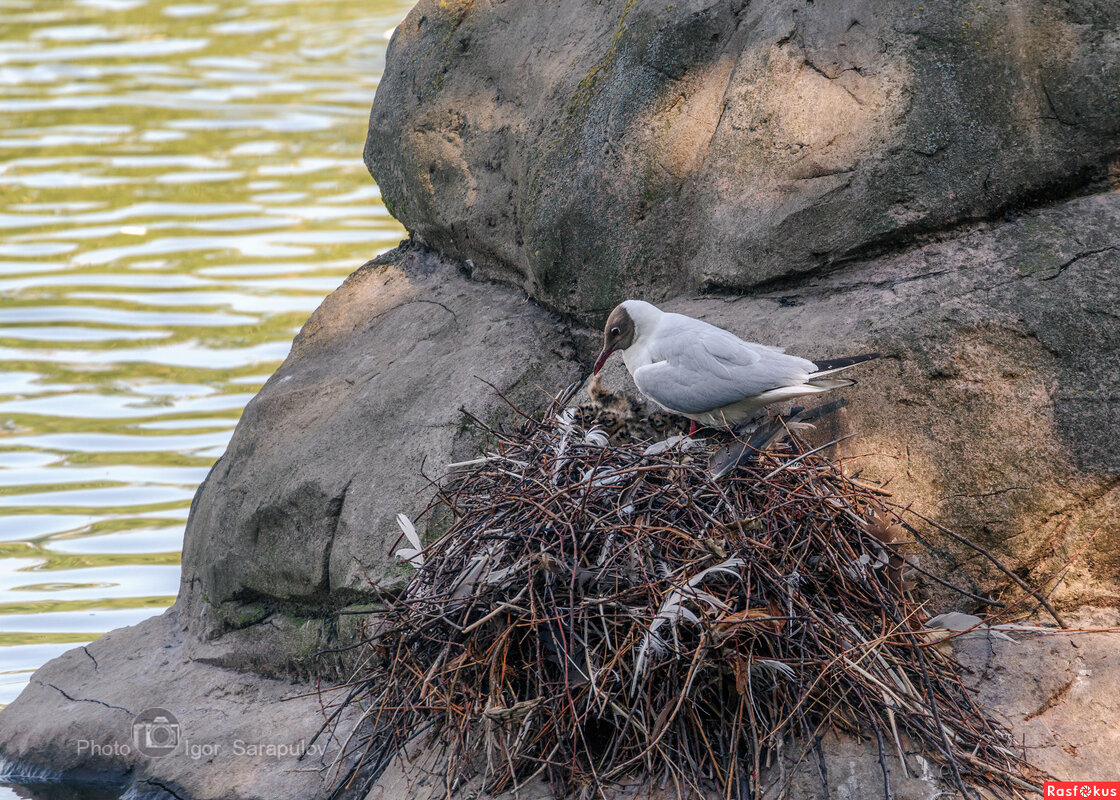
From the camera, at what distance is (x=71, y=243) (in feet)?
50.0

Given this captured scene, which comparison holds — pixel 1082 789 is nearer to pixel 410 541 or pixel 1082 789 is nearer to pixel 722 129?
pixel 410 541

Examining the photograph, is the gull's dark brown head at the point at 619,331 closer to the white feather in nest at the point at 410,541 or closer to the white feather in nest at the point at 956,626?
the white feather in nest at the point at 410,541

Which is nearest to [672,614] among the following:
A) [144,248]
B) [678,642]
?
[678,642]

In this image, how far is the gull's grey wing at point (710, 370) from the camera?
4.75 metres

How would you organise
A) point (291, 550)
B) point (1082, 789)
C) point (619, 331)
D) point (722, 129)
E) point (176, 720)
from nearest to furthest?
point (1082, 789), point (619, 331), point (722, 129), point (176, 720), point (291, 550)

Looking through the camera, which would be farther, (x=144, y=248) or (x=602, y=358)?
(x=144, y=248)

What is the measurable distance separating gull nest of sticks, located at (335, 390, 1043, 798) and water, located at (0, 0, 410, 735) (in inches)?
128

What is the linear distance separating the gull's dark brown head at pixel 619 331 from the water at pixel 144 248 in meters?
3.84

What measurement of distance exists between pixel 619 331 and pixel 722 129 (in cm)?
120

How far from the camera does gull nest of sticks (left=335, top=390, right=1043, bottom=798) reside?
4121 mm

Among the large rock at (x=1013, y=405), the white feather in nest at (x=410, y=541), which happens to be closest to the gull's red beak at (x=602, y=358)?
the large rock at (x=1013, y=405)

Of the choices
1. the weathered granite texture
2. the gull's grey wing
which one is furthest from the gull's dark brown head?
the weathered granite texture

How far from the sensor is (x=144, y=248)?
1524 centimetres

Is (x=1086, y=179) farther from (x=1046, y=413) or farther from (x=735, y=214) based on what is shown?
(x=735, y=214)
